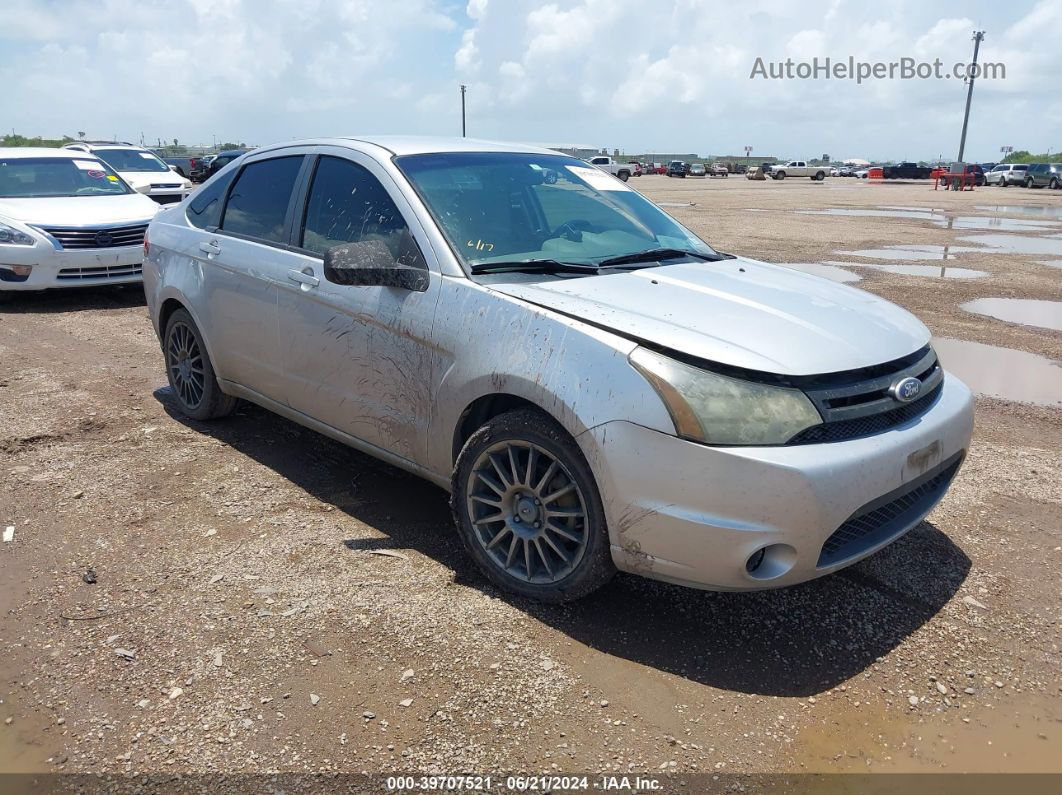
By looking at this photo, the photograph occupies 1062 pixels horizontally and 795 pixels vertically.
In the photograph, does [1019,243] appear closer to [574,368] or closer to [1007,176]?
[574,368]

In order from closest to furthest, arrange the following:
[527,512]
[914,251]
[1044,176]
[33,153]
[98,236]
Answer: [527,512]
[98,236]
[33,153]
[914,251]
[1044,176]

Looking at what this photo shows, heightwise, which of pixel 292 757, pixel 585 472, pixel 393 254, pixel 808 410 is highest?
pixel 393 254

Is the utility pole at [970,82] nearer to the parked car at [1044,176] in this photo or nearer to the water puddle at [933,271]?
the parked car at [1044,176]

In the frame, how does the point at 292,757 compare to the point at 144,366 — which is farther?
the point at 144,366

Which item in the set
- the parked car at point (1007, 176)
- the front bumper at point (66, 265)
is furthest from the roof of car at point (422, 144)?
the parked car at point (1007, 176)

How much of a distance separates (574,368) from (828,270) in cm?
967

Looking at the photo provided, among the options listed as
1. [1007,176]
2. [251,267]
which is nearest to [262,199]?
[251,267]

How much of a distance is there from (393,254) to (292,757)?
208 centimetres

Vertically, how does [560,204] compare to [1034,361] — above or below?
above

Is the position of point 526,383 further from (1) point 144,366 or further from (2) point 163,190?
(2) point 163,190

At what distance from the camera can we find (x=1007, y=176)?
2168 inches

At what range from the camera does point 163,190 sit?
1661 centimetres

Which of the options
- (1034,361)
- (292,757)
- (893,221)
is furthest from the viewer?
(893,221)

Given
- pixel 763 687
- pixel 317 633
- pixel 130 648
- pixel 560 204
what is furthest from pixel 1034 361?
pixel 130 648
